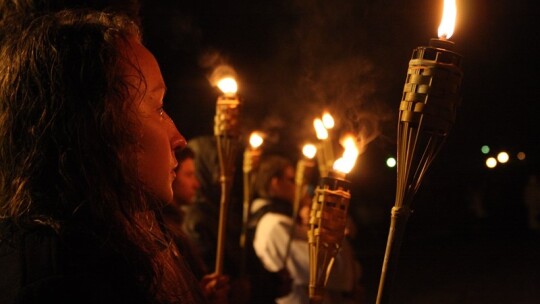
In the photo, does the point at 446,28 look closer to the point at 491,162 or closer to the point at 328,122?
the point at 328,122

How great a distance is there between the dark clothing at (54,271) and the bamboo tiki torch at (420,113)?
718 mm

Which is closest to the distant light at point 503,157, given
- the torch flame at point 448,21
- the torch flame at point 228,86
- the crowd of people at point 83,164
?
the torch flame at point 228,86

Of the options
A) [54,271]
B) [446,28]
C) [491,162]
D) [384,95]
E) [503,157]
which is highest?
[503,157]

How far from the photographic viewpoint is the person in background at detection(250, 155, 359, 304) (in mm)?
4715

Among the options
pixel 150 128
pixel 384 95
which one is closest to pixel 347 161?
pixel 150 128

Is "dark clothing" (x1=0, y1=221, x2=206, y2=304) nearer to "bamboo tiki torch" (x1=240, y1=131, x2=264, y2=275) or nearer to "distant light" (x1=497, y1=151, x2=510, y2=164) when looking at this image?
"bamboo tiki torch" (x1=240, y1=131, x2=264, y2=275)

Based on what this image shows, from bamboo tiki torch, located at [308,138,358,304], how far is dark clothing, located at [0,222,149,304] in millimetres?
1005

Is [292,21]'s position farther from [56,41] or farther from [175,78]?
[175,78]

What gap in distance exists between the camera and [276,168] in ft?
19.8

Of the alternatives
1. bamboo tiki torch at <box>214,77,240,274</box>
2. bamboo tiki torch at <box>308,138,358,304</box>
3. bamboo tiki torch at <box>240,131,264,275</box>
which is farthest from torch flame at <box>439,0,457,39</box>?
bamboo tiki torch at <box>240,131,264,275</box>

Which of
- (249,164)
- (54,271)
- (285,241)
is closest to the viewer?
(54,271)

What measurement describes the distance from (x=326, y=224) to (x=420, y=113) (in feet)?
2.59

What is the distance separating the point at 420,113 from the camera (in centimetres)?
167

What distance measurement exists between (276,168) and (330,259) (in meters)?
3.65
